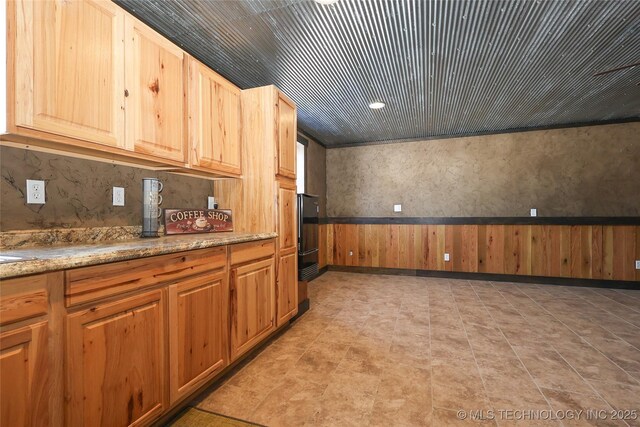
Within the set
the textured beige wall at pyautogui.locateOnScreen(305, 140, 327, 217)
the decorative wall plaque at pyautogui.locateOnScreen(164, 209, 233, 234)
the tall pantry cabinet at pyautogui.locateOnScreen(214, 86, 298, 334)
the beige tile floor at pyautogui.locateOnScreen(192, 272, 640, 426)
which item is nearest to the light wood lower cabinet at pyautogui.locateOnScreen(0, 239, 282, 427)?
the beige tile floor at pyautogui.locateOnScreen(192, 272, 640, 426)

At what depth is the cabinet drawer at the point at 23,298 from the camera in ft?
2.84

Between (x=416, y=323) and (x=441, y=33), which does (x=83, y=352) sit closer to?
(x=416, y=323)

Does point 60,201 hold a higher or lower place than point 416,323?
higher

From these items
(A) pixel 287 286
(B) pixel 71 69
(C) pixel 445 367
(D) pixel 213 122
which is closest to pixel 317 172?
(A) pixel 287 286

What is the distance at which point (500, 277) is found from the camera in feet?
14.8

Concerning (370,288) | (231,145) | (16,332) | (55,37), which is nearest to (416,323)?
(370,288)

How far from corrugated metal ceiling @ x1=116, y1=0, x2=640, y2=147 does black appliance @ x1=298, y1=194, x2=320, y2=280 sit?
1.26 metres

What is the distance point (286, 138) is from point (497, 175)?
3861 mm

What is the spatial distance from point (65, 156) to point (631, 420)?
3.37 m

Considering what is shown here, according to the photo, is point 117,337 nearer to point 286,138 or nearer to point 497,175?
point 286,138

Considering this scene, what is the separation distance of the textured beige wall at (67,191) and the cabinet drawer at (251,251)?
0.73 meters

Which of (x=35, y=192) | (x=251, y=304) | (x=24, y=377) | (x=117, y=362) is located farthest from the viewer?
(x=251, y=304)

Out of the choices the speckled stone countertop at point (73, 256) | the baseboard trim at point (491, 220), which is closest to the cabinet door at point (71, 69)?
the speckled stone countertop at point (73, 256)

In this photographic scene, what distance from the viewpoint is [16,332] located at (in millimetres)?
895
